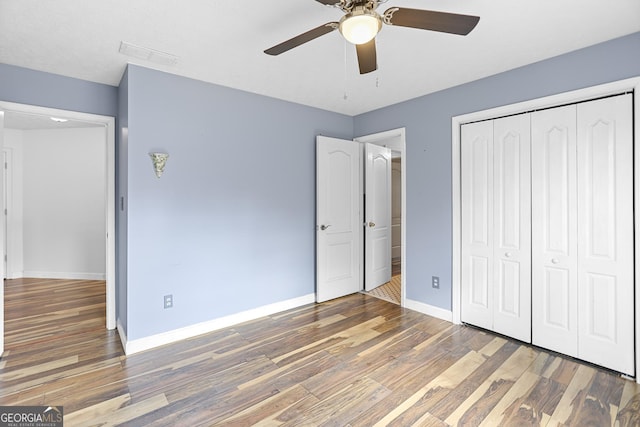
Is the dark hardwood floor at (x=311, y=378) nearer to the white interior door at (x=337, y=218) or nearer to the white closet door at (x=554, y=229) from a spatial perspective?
the white closet door at (x=554, y=229)

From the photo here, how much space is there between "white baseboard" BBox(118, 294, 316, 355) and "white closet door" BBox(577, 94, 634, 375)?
2.70 meters

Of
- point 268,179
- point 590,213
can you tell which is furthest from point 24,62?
point 590,213

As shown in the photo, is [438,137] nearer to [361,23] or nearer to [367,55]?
[367,55]

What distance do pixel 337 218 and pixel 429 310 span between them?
154cm

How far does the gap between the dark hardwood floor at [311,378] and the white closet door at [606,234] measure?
0.77 feet

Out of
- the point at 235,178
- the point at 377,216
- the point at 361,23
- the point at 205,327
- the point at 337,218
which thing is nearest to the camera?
the point at 361,23

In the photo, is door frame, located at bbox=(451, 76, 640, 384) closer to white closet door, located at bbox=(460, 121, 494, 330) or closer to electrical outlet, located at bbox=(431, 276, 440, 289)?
white closet door, located at bbox=(460, 121, 494, 330)

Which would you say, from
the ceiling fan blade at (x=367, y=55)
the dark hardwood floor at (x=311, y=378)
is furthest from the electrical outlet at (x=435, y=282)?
the ceiling fan blade at (x=367, y=55)

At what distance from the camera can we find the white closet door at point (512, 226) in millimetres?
2748

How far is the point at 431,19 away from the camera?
1.48 meters

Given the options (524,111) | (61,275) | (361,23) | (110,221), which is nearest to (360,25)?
(361,23)

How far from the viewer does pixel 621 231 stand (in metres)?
2.27

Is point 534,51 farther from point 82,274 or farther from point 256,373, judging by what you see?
point 82,274

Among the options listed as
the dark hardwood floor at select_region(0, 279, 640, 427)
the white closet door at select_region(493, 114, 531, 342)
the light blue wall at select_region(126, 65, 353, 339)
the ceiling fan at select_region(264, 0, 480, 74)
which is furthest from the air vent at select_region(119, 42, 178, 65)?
the white closet door at select_region(493, 114, 531, 342)
